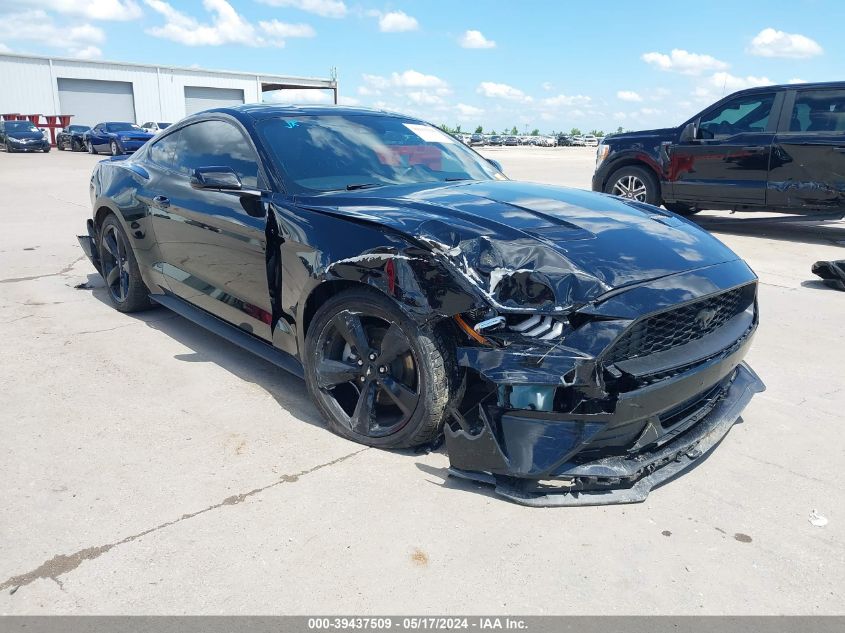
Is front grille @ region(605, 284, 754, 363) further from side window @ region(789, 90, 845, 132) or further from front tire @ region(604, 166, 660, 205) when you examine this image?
front tire @ region(604, 166, 660, 205)

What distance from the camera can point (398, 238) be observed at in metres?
2.81

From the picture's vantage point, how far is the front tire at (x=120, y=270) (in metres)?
5.12

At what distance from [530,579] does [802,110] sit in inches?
328

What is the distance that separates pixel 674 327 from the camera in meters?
2.73

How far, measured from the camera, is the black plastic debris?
20.2ft

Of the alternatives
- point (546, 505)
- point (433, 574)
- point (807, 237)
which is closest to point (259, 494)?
point (433, 574)

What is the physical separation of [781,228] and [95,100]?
51.5 m

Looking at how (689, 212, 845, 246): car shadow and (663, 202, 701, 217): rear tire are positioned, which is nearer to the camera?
(689, 212, 845, 246): car shadow

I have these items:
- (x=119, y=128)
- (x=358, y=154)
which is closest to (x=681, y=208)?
(x=358, y=154)

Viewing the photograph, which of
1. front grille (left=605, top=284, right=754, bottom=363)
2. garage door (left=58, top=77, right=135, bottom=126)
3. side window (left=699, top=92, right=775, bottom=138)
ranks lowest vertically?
front grille (left=605, top=284, right=754, bottom=363)

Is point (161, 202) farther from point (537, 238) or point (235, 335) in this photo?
point (537, 238)

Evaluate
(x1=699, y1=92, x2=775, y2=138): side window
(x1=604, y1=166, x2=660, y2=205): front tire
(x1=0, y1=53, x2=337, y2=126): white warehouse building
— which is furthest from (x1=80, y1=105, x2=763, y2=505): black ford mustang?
(x1=0, y1=53, x2=337, y2=126): white warehouse building

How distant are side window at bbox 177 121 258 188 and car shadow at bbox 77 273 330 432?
3.73 ft
